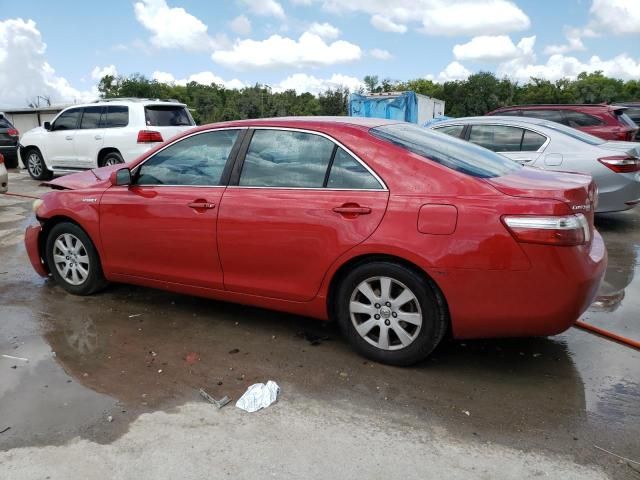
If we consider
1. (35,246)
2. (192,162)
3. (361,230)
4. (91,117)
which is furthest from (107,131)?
(361,230)

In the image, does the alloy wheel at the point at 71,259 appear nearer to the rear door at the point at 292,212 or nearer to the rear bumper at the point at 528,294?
the rear door at the point at 292,212

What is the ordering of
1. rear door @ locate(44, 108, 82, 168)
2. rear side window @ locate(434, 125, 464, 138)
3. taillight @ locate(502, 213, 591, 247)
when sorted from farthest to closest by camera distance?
rear door @ locate(44, 108, 82, 168) < rear side window @ locate(434, 125, 464, 138) < taillight @ locate(502, 213, 591, 247)

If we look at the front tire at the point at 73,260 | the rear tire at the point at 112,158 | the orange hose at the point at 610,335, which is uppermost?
the rear tire at the point at 112,158

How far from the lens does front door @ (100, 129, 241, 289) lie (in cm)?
404

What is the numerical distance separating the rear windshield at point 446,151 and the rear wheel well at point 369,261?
654mm

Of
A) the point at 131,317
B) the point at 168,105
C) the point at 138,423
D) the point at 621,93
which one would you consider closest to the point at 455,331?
the point at 138,423

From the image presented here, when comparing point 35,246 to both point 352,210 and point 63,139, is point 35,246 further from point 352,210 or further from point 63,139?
point 63,139

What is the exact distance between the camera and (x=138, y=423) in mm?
2984

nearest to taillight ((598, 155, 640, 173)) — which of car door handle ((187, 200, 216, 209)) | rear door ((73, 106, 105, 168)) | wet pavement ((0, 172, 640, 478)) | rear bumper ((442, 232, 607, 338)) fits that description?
wet pavement ((0, 172, 640, 478))

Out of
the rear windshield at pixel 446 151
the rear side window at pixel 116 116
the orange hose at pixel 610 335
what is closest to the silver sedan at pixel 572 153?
the orange hose at pixel 610 335

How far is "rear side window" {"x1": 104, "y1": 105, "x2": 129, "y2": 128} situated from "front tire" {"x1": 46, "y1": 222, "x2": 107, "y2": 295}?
676cm

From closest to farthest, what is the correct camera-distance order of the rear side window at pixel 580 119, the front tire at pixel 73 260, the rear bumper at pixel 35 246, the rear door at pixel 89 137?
the front tire at pixel 73 260 → the rear bumper at pixel 35 246 → the rear side window at pixel 580 119 → the rear door at pixel 89 137

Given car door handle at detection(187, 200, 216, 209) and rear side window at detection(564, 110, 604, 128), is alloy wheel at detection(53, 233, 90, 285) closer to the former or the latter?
car door handle at detection(187, 200, 216, 209)

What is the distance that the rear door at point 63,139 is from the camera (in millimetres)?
11961
